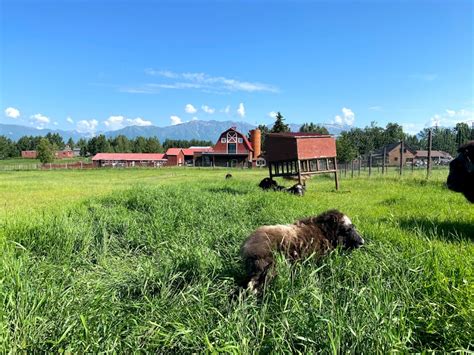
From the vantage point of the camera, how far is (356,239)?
4.78 m

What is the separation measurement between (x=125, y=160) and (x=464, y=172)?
9582 centimetres

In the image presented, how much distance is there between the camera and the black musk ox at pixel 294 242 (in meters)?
3.89

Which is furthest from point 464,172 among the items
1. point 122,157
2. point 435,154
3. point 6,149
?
point 6,149

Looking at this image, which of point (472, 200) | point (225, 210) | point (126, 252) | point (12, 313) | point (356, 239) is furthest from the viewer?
point (225, 210)

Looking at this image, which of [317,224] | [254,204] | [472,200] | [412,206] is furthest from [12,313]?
[412,206]

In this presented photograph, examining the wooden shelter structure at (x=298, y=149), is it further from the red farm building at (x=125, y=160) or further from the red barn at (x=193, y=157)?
the red farm building at (x=125, y=160)

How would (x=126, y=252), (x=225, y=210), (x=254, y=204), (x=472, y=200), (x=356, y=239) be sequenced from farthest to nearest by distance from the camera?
(x=254, y=204)
(x=225, y=210)
(x=472, y=200)
(x=126, y=252)
(x=356, y=239)

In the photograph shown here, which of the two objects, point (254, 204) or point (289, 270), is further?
point (254, 204)

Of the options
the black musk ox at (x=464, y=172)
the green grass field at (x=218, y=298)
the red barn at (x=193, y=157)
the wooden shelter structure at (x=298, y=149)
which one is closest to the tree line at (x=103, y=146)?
the red barn at (x=193, y=157)

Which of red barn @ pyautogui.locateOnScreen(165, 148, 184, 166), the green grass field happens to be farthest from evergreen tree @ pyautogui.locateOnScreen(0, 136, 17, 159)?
the green grass field

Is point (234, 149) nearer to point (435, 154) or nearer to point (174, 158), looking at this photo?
point (174, 158)

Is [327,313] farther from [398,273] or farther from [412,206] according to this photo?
[412,206]

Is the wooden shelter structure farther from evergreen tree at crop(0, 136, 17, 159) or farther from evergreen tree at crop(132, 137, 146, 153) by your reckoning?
evergreen tree at crop(0, 136, 17, 159)

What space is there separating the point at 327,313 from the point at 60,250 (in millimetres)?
3814
